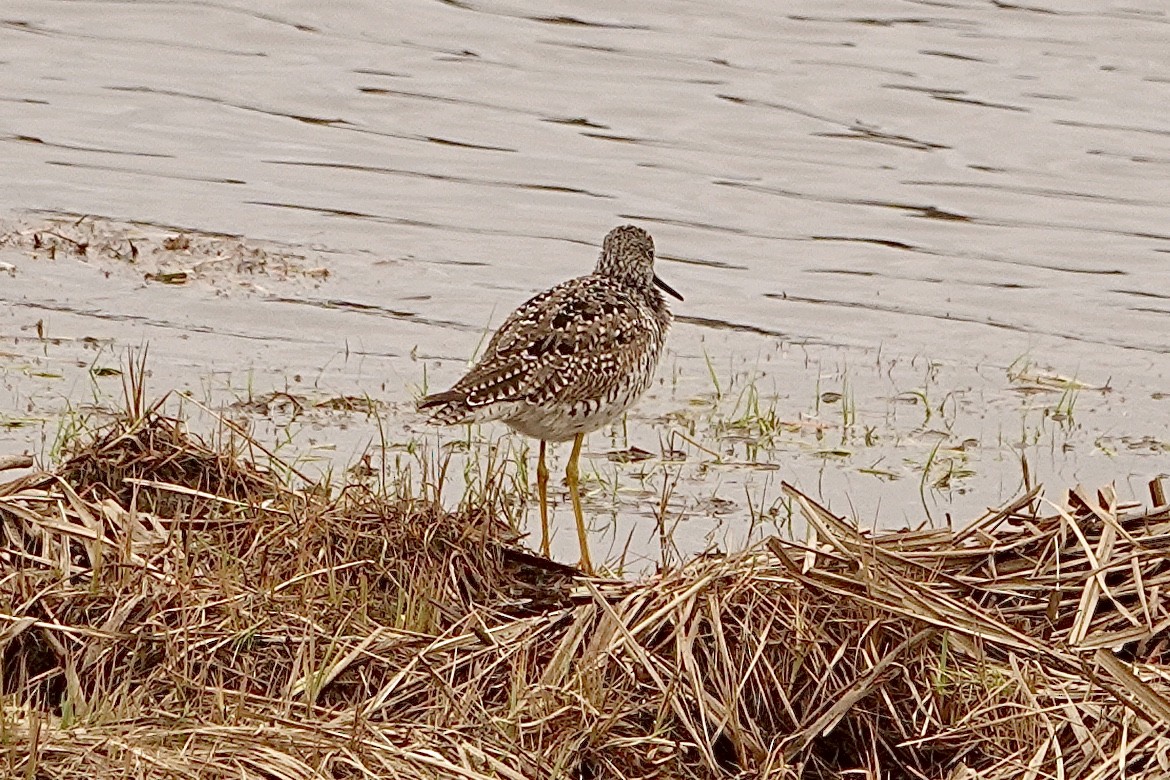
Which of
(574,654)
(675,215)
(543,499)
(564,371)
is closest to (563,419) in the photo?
(564,371)

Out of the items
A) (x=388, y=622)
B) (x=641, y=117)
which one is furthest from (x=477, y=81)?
(x=388, y=622)

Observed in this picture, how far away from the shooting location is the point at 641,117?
14430 millimetres

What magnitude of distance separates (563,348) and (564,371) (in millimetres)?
135

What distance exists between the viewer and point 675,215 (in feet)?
41.3

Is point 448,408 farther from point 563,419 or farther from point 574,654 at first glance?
point 574,654

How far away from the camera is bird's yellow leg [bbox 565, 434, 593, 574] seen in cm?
688

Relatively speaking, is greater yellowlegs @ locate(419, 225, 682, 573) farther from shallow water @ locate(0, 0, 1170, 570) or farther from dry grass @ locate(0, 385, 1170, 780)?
dry grass @ locate(0, 385, 1170, 780)

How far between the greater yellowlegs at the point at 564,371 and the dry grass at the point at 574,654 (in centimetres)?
157

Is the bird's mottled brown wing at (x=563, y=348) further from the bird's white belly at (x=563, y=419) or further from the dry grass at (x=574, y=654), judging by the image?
the dry grass at (x=574, y=654)

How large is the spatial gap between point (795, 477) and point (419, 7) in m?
9.33

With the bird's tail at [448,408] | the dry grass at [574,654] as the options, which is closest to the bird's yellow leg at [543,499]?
the bird's tail at [448,408]

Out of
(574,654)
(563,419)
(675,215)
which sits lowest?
(574,654)

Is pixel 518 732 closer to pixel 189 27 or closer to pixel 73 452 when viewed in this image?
pixel 73 452

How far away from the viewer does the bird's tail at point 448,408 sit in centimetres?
723
